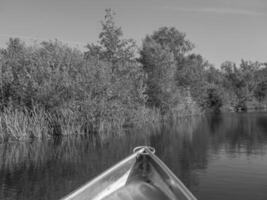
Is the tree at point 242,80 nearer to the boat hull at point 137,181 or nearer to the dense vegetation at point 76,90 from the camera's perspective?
the dense vegetation at point 76,90

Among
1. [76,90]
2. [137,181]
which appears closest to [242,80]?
[76,90]

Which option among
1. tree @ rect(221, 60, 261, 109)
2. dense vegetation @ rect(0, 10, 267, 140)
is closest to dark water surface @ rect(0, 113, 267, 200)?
dense vegetation @ rect(0, 10, 267, 140)

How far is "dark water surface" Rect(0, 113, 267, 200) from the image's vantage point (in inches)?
482

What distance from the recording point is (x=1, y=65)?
26.4 meters

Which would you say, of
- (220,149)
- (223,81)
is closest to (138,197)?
(220,149)

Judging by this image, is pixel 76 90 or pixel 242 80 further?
pixel 242 80

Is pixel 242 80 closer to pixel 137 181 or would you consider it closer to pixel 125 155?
pixel 125 155

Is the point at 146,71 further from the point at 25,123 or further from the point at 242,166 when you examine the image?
the point at 242,166

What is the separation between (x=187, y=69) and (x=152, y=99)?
14.7 m

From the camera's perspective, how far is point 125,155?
19156 mm

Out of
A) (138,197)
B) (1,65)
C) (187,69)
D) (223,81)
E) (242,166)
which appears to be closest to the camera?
(138,197)

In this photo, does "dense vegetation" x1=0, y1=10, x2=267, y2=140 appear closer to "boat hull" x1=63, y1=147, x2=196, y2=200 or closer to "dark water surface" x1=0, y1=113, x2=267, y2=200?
"dark water surface" x1=0, y1=113, x2=267, y2=200

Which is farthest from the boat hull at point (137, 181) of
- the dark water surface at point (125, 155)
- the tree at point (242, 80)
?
the tree at point (242, 80)

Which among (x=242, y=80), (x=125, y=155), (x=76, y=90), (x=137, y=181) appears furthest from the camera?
(x=242, y=80)
